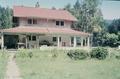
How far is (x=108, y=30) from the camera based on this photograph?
53906 millimetres

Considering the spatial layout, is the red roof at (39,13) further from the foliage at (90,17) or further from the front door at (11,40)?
the foliage at (90,17)

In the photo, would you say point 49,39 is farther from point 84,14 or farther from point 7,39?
point 84,14

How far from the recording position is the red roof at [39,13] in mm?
34938

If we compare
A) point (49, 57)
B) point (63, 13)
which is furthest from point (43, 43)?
point (49, 57)

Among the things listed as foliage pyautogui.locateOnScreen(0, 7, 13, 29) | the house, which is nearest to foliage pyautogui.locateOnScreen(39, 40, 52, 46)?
the house

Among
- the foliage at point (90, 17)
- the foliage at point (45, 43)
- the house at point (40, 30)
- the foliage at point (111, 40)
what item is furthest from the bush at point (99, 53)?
the foliage at point (90, 17)

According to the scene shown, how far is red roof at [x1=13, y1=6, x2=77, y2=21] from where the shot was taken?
34.9 metres

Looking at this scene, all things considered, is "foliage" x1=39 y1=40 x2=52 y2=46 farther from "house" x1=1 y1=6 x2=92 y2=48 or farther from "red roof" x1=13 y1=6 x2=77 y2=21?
"red roof" x1=13 y1=6 x2=77 y2=21

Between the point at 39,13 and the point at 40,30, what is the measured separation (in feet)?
11.1

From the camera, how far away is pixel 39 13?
3656 centimetres

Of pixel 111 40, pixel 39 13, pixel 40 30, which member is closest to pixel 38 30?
pixel 40 30

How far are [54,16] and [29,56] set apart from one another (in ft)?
52.5

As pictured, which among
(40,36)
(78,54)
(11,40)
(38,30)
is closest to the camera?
(78,54)

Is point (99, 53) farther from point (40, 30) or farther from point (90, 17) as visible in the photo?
point (90, 17)
